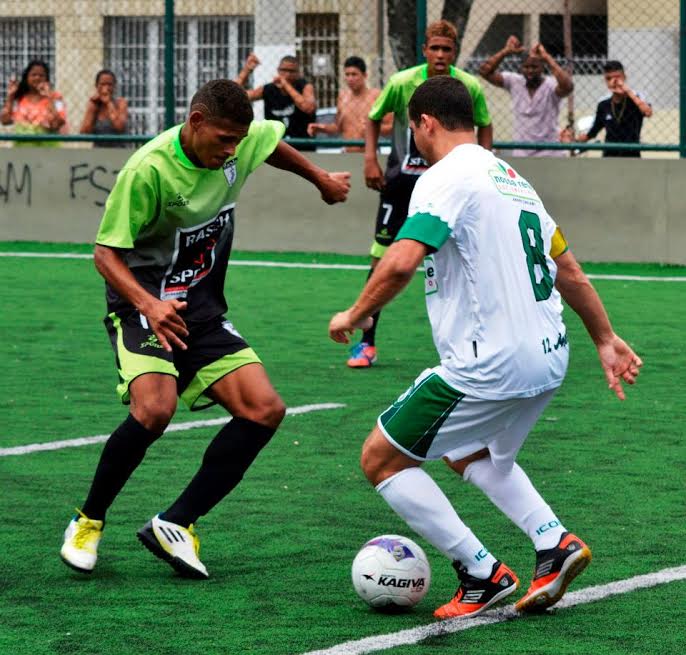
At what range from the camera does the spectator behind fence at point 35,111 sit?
18.3 metres

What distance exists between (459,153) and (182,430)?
150 inches

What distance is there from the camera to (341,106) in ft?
58.0

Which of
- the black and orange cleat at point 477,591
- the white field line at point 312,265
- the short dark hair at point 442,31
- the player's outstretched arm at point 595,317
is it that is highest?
the short dark hair at point 442,31

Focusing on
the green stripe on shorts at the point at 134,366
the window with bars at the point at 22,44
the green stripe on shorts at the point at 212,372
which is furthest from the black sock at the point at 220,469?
the window with bars at the point at 22,44

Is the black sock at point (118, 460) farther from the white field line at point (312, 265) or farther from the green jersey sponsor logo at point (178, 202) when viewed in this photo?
the white field line at point (312, 265)

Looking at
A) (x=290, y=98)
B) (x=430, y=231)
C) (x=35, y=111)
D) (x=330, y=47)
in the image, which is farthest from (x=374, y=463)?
(x=330, y=47)

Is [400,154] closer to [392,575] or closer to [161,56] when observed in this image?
[392,575]

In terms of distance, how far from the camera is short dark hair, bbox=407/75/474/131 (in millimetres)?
5168

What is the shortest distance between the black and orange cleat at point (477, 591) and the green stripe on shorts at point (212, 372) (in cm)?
126

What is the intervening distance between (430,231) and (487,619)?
1.28m

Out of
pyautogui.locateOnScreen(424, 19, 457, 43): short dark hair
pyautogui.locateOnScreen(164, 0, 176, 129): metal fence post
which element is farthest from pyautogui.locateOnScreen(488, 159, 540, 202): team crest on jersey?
pyautogui.locateOnScreen(164, 0, 176, 129): metal fence post

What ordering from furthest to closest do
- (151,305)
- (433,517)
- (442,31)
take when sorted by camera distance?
1. (442,31)
2. (151,305)
3. (433,517)

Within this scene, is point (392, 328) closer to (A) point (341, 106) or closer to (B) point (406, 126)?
(B) point (406, 126)

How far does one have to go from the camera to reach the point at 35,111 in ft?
60.7
